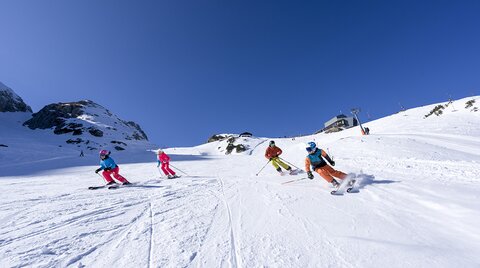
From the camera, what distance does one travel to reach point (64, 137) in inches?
2514

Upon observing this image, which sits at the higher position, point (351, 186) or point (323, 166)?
point (323, 166)

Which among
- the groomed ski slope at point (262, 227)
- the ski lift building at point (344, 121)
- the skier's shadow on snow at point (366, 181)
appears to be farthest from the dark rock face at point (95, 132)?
the ski lift building at point (344, 121)

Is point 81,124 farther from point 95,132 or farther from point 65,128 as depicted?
point 95,132

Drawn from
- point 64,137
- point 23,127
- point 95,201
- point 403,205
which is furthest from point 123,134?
point 403,205

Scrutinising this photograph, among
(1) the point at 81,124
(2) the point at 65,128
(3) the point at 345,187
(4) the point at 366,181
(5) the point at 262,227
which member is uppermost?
(1) the point at 81,124

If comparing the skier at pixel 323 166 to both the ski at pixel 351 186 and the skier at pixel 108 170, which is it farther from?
the skier at pixel 108 170

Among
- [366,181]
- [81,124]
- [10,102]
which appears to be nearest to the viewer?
[366,181]

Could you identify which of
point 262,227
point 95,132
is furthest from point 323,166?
point 95,132

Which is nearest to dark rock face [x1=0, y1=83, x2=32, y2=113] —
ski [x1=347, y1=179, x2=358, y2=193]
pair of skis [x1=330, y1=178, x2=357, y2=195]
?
pair of skis [x1=330, y1=178, x2=357, y2=195]

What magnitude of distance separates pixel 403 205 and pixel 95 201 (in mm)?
7967

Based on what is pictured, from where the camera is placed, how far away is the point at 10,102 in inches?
3423

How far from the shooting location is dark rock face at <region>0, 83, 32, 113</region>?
274 ft

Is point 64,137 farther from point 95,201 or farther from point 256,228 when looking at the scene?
point 256,228

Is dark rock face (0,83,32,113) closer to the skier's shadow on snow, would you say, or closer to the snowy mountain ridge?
the snowy mountain ridge
